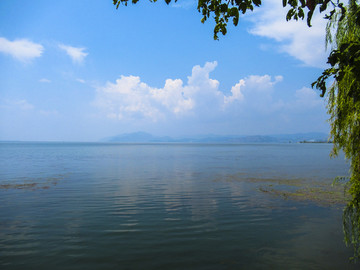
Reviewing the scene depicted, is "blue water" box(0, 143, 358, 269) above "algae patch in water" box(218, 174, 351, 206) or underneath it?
above

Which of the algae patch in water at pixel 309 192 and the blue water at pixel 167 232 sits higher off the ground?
the blue water at pixel 167 232

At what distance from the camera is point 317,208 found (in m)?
16.2

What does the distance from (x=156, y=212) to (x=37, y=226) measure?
19.2ft

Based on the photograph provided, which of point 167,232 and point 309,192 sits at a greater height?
point 167,232

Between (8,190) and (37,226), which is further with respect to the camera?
(8,190)

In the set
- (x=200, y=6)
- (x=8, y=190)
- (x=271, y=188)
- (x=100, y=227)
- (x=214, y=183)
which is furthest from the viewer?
(x=214, y=183)

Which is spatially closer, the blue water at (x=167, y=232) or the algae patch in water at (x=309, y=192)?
the blue water at (x=167, y=232)

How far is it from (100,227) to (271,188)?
15.6 metres

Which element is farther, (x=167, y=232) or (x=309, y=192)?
(x=309, y=192)

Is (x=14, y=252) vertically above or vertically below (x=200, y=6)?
below

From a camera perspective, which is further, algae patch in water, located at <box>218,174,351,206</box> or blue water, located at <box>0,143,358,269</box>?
algae patch in water, located at <box>218,174,351,206</box>

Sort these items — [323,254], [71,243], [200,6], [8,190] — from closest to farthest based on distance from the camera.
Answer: [200,6], [323,254], [71,243], [8,190]

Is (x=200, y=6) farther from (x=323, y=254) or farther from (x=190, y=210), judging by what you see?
(x=190, y=210)

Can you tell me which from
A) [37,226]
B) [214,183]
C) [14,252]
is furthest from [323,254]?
[214,183]
